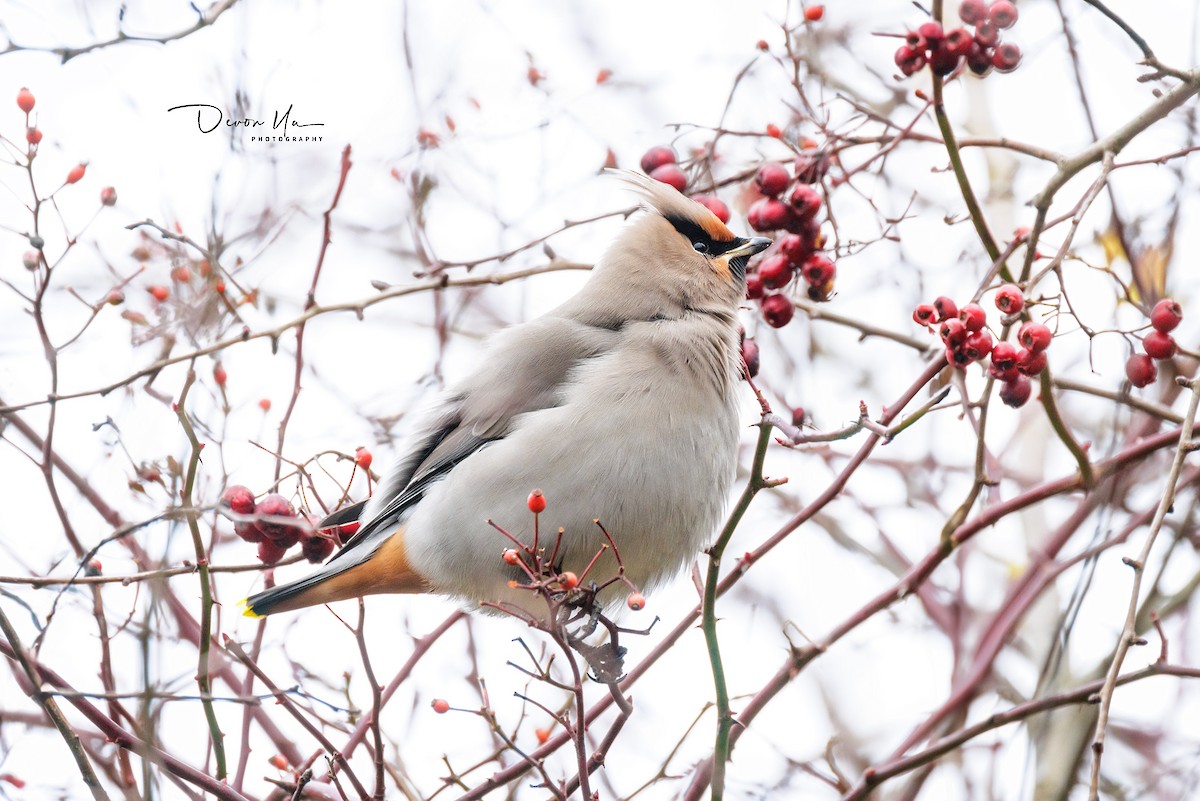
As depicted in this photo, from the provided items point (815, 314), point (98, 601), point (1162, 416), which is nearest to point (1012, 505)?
point (1162, 416)

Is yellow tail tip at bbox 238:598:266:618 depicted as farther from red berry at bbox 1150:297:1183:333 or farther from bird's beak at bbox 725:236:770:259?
red berry at bbox 1150:297:1183:333

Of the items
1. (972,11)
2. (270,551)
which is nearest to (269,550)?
(270,551)

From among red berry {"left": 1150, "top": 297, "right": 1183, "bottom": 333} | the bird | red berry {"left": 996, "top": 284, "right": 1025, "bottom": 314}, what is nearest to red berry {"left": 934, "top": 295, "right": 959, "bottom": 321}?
red berry {"left": 996, "top": 284, "right": 1025, "bottom": 314}

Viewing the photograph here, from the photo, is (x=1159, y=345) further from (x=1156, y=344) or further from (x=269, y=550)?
(x=269, y=550)

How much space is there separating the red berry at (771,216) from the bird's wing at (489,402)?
658 mm

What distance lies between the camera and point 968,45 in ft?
9.78

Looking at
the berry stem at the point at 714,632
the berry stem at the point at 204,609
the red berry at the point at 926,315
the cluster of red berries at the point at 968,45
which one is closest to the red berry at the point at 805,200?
the cluster of red berries at the point at 968,45

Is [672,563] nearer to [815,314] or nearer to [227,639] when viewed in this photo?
[815,314]

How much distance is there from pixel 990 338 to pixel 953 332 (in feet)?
0.35

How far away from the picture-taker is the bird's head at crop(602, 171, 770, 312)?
4055 millimetres

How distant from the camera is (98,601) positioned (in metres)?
2.65

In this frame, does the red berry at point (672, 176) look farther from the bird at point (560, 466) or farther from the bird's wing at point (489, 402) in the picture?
the bird's wing at point (489, 402)

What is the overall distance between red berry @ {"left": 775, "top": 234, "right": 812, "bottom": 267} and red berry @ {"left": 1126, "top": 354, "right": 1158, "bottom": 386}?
2.73 feet

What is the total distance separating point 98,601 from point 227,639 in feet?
0.90
